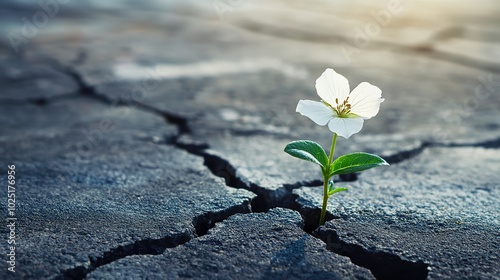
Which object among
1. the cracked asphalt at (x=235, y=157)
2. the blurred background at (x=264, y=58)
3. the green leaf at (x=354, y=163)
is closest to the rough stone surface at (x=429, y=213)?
the cracked asphalt at (x=235, y=157)

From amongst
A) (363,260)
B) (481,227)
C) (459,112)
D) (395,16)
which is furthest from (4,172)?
(395,16)

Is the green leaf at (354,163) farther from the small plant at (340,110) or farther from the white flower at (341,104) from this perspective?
the white flower at (341,104)

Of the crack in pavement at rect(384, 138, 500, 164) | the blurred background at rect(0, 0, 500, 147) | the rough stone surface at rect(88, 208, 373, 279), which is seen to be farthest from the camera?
the blurred background at rect(0, 0, 500, 147)

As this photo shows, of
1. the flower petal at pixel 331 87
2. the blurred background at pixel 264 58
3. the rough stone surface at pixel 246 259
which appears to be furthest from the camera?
the blurred background at pixel 264 58

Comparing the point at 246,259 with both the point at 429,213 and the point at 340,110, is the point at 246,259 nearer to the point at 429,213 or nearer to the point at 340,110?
the point at 340,110

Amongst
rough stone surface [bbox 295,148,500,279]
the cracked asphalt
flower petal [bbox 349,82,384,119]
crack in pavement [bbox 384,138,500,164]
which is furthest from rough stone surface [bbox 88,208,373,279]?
crack in pavement [bbox 384,138,500,164]

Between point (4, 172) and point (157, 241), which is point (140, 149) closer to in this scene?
point (4, 172)

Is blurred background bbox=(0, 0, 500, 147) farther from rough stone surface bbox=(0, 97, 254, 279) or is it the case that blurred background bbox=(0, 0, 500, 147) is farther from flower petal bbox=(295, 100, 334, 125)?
flower petal bbox=(295, 100, 334, 125)
